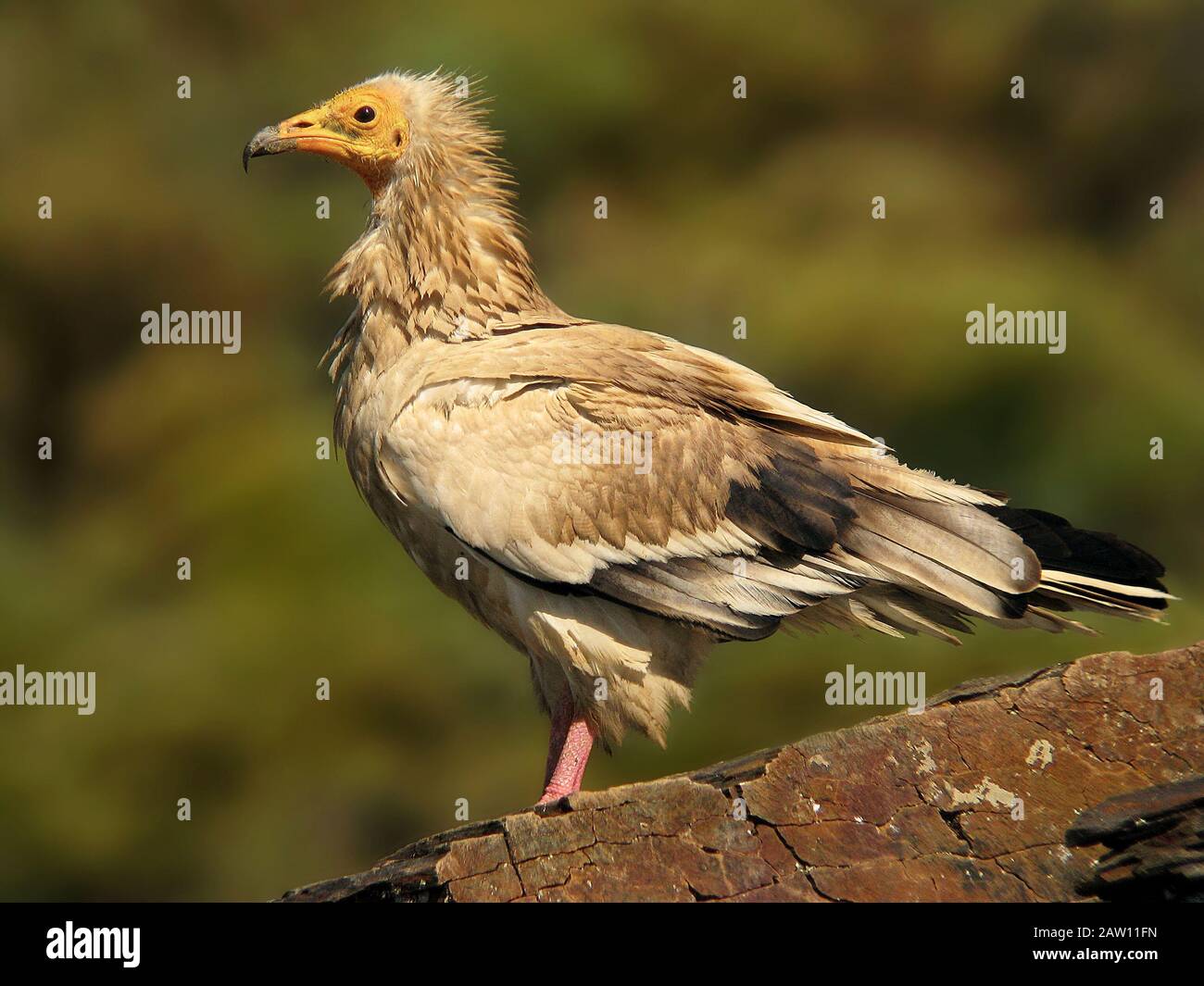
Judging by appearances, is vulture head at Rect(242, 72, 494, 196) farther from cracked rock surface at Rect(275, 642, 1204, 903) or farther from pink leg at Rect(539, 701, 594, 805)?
cracked rock surface at Rect(275, 642, 1204, 903)

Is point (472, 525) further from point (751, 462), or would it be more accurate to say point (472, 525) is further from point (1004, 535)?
point (1004, 535)

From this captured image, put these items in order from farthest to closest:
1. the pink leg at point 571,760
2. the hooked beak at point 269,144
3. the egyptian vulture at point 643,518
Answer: the hooked beak at point 269,144 < the pink leg at point 571,760 < the egyptian vulture at point 643,518

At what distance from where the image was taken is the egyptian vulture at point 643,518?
16.4ft

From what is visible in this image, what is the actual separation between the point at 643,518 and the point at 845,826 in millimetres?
1593

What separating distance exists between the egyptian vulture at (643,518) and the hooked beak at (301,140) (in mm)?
779

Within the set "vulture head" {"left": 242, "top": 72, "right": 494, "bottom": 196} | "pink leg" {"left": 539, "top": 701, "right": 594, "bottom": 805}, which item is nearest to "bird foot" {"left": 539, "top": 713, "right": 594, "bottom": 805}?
"pink leg" {"left": 539, "top": 701, "right": 594, "bottom": 805}

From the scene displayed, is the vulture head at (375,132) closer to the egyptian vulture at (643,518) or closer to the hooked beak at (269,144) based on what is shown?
the hooked beak at (269,144)

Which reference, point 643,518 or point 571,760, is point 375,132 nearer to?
point 643,518

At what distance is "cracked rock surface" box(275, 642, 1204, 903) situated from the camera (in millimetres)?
3740

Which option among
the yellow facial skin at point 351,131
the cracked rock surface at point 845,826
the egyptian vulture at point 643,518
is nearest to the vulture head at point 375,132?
the yellow facial skin at point 351,131

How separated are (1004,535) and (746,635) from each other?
39.2 inches

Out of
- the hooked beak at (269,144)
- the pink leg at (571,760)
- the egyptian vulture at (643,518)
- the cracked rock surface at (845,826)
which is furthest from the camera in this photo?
the hooked beak at (269,144)

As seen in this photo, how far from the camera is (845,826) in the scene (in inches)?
154
